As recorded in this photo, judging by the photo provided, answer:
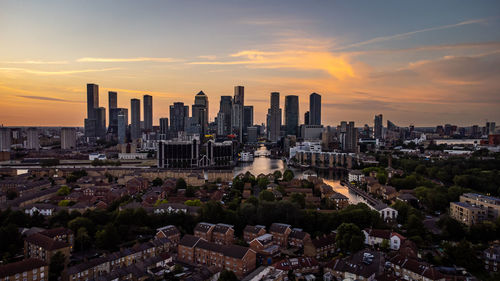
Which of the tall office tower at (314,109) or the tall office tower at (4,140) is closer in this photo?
the tall office tower at (4,140)

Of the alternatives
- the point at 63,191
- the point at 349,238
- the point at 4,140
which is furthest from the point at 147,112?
the point at 349,238

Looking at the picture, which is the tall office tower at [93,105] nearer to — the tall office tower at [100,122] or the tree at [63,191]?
the tall office tower at [100,122]

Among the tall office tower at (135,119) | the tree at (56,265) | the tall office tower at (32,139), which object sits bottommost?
the tree at (56,265)

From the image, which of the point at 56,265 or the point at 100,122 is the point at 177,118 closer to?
the point at 100,122

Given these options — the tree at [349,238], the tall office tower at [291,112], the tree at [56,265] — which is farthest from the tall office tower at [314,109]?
the tree at [56,265]

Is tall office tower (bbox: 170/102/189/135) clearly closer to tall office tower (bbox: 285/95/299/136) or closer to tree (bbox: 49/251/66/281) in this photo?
tall office tower (bbox: 285/95/299/136)

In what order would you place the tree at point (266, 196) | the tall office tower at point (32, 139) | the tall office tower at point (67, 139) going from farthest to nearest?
the tall office tower at point (67, 139) < the tall office tower at point (32, 139) < the tree at point (266, 196)
